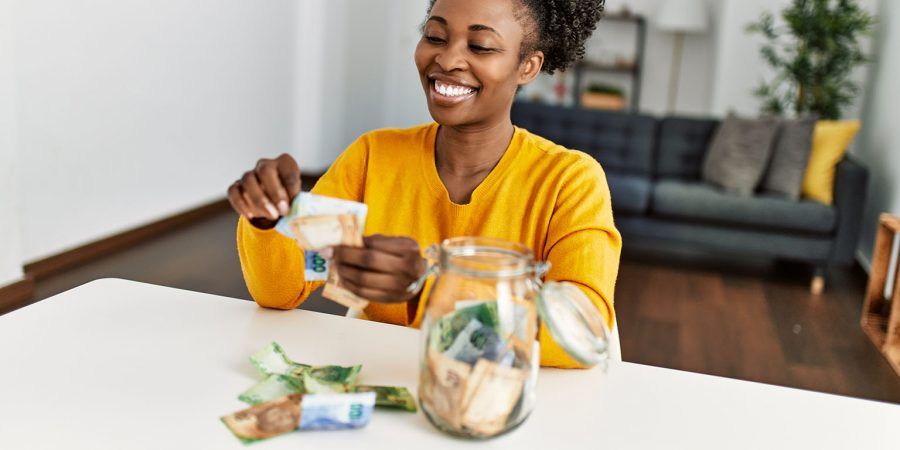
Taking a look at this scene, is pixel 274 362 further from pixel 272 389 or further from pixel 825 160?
pixel 825 160

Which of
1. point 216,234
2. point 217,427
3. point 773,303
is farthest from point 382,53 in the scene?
point 217,427

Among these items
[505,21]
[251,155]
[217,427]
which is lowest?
[251,155]

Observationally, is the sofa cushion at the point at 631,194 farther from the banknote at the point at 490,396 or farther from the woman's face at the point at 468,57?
the banknote at the point at 490,396

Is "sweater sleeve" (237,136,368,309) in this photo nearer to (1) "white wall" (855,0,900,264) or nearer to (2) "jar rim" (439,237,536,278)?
(2) "jar rim" (439,237,536,278)

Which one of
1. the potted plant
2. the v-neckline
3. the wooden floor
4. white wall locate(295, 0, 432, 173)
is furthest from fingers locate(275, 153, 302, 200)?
the potted plant

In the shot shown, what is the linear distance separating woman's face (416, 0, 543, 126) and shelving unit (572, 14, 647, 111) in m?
5.89

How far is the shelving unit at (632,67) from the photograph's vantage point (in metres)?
6.99

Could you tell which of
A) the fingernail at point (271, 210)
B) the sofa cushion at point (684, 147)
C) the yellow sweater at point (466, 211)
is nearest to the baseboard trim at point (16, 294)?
the yellow sweater at point (466, 211)

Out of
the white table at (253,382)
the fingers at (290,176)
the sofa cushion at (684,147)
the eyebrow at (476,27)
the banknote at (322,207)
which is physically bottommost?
the sofa cushion at (684,147)

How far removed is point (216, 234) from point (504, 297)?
3.62 metres

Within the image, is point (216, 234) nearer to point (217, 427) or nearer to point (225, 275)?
point (225, 275)

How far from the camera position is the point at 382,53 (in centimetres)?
681

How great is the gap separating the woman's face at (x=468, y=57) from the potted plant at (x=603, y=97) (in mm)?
5808

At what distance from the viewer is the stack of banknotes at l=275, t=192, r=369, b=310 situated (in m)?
0.81
